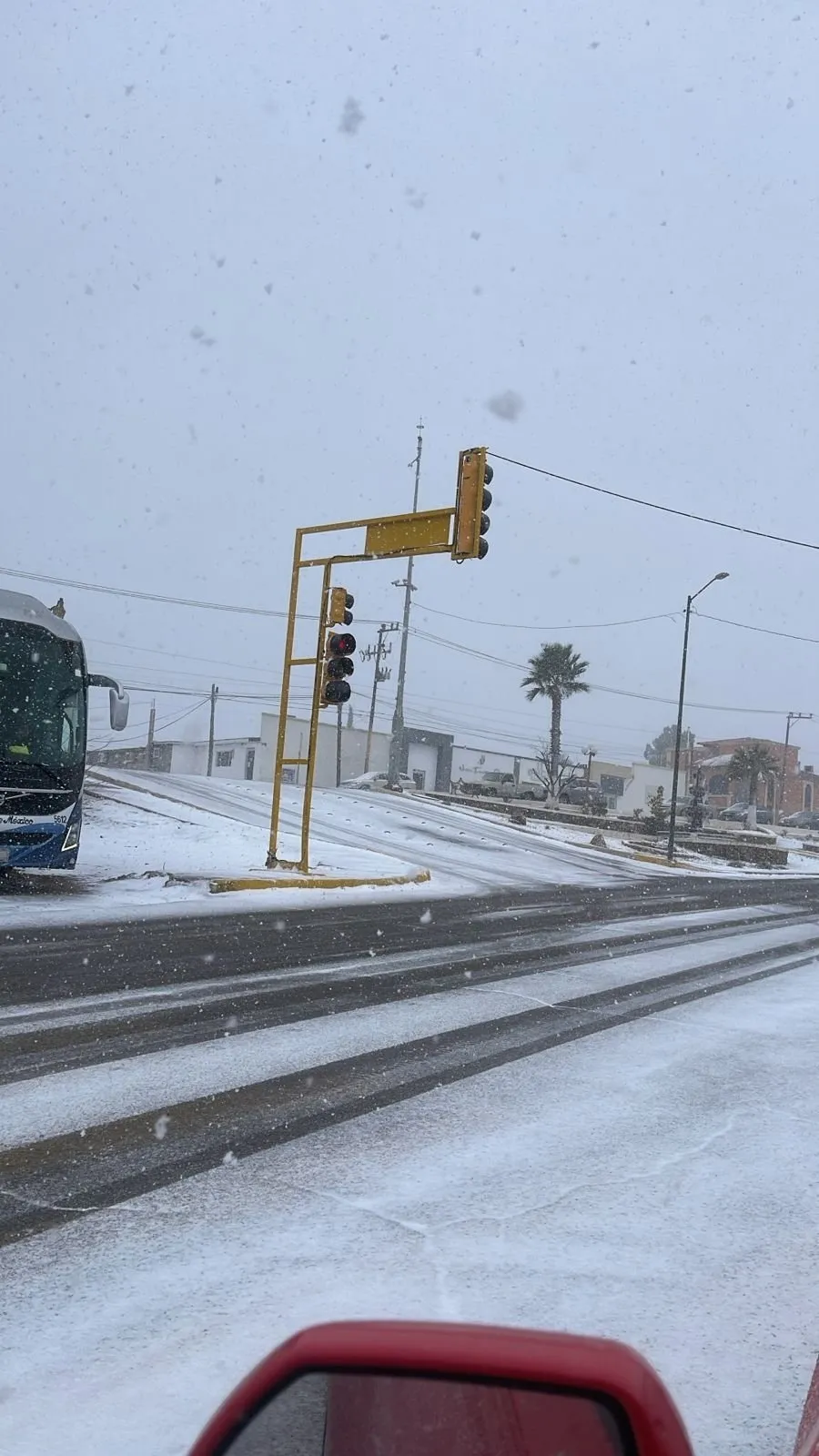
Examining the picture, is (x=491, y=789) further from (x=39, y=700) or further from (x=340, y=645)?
(x=39, y=700)

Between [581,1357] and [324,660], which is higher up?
[324,660]

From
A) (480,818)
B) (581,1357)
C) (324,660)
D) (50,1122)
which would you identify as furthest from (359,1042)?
(480,818)

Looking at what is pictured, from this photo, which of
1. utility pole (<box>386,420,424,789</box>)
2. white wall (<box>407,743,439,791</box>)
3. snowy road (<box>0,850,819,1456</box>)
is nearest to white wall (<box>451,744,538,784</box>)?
white wall (<box>407,743,439,791</box>)

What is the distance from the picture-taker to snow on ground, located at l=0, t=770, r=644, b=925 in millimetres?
14742

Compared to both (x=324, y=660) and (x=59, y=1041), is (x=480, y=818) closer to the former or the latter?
(x=324, y=660)

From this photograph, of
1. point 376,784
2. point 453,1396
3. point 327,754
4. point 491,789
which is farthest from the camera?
point 327,754

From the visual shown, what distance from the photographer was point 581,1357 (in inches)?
44.6

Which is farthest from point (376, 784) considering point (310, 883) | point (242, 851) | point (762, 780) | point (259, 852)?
point (762, 780)

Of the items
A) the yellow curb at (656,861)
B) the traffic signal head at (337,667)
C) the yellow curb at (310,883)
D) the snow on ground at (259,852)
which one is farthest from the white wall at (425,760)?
the traffic signal head at (337,667)

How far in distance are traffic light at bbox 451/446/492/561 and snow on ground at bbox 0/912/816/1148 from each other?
22.2ft

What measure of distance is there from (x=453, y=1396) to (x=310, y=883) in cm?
1630

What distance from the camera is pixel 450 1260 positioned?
11.3 feet

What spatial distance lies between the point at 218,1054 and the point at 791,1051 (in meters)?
3.44

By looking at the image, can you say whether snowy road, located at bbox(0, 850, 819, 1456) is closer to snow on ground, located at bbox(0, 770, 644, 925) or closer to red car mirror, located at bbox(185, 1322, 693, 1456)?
red car mirror, located at bbox(185, 1322, 693, 1456)
